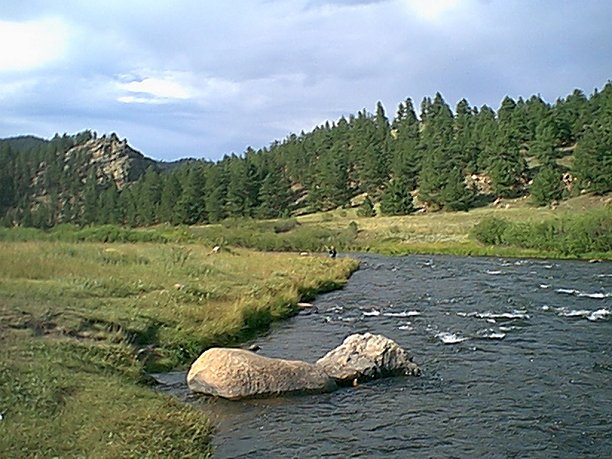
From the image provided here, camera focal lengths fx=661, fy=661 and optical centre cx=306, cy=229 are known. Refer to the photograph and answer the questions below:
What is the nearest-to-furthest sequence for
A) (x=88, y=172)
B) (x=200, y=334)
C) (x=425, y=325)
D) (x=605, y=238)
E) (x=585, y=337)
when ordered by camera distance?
(x=200, y=334), (x=585, y=337), (x=425, y=325), (x=605, y=238), (x=88, y=172)

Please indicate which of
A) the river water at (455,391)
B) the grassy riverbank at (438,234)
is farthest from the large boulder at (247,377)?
the grassy riverbank at (438,234)

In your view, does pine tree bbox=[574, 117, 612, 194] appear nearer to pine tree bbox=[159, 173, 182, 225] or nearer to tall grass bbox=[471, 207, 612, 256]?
tall grass bbox=[471, 207, 612, 256]

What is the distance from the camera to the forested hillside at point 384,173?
100m

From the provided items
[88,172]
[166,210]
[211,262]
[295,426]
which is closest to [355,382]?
[295,426]

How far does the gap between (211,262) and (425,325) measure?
17273 millimetres

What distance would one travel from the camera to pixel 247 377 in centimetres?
1562

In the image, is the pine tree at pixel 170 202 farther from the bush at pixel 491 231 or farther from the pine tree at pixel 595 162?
the pine tree at pixel 595 162

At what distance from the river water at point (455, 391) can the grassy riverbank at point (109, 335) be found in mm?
1369

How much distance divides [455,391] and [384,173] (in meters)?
113

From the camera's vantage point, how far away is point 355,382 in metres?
17.2

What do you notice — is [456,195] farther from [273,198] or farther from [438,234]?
[273,198]

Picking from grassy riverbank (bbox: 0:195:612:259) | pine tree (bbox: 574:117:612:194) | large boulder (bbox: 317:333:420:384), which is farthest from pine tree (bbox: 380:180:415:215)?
large boulder (bbox: 317:333:420:384)

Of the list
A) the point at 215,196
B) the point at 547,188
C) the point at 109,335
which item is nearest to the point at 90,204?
the point at 215,196

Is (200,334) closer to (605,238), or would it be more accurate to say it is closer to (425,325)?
(425,325)
